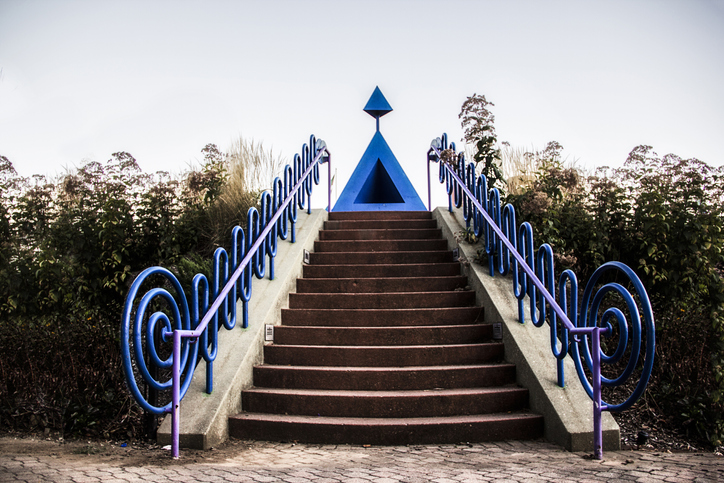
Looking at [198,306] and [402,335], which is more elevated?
[198,306]

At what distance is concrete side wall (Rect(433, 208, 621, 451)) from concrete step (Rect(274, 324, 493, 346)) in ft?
0.77

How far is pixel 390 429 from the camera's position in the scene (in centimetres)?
354

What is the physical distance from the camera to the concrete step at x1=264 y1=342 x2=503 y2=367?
4.28m

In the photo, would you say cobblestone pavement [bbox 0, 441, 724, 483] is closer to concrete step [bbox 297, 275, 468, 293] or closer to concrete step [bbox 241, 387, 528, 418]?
concrete step [bbox 241, 387, 528, 418]

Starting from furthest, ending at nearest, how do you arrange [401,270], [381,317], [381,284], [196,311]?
[401,270]
[381,284]
[381,317]
[196,311]

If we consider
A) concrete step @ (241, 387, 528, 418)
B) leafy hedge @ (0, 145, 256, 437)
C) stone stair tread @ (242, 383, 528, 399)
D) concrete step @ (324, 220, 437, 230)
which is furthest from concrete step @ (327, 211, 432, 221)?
concrete step @ (241, 387, 528, 418)

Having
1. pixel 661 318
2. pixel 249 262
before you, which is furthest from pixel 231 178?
pixel 661 318

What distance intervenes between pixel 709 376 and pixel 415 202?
5117 mm

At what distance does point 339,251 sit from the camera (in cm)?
632

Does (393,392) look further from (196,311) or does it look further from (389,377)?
(196,311)

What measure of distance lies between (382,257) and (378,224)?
3.43 ft

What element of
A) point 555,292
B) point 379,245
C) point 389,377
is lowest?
point 389,377

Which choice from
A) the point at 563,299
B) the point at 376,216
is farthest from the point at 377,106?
the point at 563,299

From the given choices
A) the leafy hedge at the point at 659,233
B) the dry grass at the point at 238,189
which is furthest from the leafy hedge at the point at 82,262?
the leafy hedge at the point at 659,233
